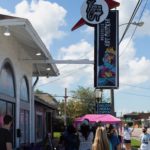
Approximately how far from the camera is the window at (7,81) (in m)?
17.5

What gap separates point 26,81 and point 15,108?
3.20m

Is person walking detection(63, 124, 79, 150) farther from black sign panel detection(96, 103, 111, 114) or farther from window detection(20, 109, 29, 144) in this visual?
black sign panel detection(96, 103, 111, 114)

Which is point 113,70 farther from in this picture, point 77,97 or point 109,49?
point 77,97

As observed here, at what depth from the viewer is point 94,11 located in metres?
19.8

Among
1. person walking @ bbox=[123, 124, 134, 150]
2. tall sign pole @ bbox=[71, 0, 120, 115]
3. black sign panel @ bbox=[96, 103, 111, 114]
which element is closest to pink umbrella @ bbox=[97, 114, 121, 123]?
tall sign pole @ bbox=[71, 0, 120, 115]

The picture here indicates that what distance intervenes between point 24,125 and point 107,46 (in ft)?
15.6

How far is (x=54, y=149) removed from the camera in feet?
65.6

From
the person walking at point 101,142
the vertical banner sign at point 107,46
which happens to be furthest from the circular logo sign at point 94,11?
the person walking at point 101,142

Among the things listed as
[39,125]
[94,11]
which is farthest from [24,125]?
[39,125]

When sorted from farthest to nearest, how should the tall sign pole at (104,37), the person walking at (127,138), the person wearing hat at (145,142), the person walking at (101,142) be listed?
1. the person walking at (127,138)
2. the tall sign pole at (104,37)
3. the person wearing hat at (145,142)
4. the person walking at (101,142)

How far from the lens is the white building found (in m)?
16.0

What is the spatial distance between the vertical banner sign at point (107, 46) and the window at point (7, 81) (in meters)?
3.60

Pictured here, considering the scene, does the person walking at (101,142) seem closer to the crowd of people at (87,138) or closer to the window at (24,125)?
the crowd of people at (87,138)

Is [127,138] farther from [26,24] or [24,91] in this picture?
[26,24]
